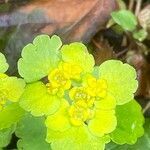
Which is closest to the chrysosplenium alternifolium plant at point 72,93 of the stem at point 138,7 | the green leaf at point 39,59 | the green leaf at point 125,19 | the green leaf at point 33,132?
the green leaf at point 39,59

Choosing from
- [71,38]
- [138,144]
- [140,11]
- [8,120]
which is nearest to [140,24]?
[140,11]

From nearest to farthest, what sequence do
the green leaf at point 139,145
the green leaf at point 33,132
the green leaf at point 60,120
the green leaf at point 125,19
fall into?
the green leaf at point 60,120
the green leaf at point 33,132
the green leaf at point 139,145
the green leaf at point 125,19

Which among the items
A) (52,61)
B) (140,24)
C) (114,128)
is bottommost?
(140,24)

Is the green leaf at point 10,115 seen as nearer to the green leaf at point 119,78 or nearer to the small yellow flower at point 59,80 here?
the small yellow flower at point 59,80

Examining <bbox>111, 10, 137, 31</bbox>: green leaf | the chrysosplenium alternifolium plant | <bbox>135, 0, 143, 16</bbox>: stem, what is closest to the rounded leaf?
the chrysosplenium alternifolium plant

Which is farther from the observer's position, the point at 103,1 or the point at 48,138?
the point at 103,1

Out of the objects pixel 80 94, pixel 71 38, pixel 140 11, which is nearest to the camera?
pixel 80 94

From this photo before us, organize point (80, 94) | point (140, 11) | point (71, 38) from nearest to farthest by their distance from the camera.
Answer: point (80, 94) → point (71, 38) → point (140, 11)

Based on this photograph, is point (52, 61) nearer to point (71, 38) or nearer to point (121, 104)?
point (121, 104)
